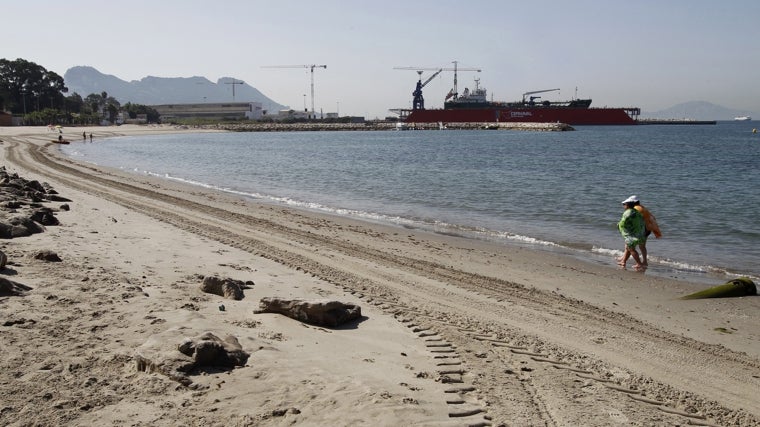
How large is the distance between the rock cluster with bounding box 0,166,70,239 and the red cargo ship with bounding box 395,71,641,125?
117079mm

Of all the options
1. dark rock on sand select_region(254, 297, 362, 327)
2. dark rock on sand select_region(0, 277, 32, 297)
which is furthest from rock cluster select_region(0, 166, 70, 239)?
dark rock on sand select_region(254, 297, 362, 327)

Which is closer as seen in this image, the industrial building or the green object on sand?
the green object on sand

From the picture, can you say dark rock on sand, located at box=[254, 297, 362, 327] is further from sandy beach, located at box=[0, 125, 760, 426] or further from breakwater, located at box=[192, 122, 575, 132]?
breakwater, located at box=[192, 122, 575, 132]

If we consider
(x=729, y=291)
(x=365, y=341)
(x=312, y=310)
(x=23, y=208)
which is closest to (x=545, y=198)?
(x=729, y=291)

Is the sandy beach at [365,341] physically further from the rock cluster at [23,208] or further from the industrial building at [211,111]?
the industrial building at [211,111]

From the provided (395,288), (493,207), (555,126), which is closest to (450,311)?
(395,288)

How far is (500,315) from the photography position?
23.4 ft

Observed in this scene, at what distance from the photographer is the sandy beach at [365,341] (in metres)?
4.10

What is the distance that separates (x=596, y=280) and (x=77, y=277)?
7935 mm

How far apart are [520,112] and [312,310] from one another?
407 feet

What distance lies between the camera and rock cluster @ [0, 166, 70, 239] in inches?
339

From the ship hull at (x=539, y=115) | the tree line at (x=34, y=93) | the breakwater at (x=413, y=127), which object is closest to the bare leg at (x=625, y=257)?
the breakwater at (x=413, y=127)

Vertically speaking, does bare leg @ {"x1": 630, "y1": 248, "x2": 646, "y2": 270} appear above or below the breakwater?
below

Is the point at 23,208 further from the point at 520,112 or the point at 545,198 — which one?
the point at 520,112
